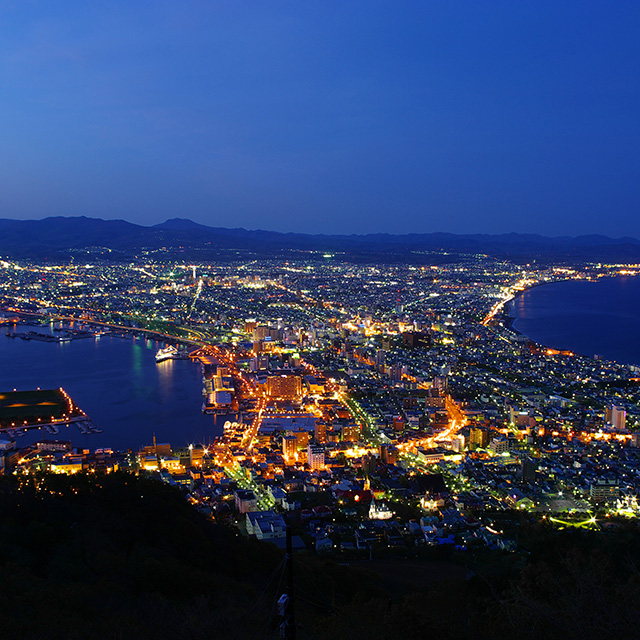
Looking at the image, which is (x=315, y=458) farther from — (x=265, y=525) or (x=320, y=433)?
(x=265, y=525)

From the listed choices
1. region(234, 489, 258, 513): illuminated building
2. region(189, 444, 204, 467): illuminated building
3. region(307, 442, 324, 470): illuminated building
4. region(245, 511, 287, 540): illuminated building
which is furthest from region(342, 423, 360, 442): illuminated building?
region(245, 511, 287, 540): illuminated building

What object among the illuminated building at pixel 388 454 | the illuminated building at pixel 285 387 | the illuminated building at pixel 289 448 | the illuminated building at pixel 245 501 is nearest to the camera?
the illuminated building at pixel 245 501

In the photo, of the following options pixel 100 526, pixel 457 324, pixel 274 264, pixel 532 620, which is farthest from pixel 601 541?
pixel 274 264

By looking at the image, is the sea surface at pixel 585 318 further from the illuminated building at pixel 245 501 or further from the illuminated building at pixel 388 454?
the illuminated building at pixel 245 501

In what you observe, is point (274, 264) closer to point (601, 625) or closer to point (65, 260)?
point (65, 260)

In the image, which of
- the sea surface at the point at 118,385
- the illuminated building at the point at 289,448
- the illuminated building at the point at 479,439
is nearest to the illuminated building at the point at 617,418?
the illuminated building at the point at 479,439
